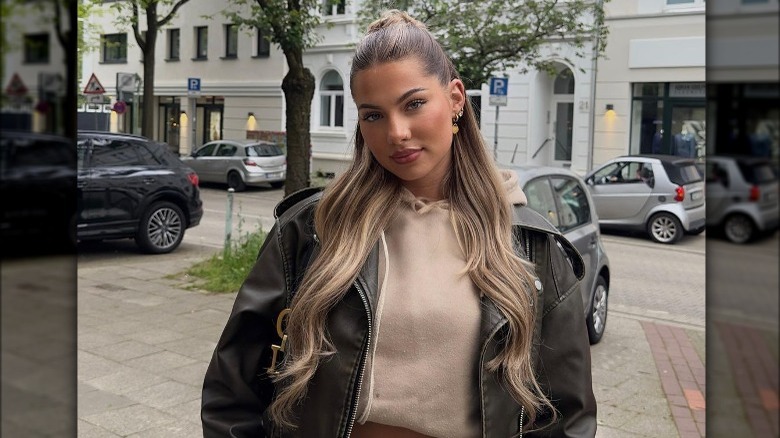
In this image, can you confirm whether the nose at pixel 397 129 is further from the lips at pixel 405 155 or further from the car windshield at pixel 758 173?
the car windshield at pixel 758 173

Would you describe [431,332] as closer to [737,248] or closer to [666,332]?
[737,248]

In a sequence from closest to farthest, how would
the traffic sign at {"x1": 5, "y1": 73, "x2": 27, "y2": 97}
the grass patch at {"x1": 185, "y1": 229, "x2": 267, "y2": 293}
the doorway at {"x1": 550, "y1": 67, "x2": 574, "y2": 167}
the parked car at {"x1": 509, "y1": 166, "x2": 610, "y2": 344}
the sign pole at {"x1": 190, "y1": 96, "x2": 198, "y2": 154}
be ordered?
the traffic sign at {"x1": 5, "y1": 73, "x2": 27, "y2": 97}
the parked car at {"x1": 509, "y1": 166, "x2": 610, "y2": 344}
the grass patch at {"x1": 185, "y1": 229, "x2": 267, "y2": 293}
the doorway at {"x1": 550, "y1": 67, "x2": 574, "y2": 167}
the sign pole at {"x1": 190, "y1": 96, "x2": 198, "y2": 154}

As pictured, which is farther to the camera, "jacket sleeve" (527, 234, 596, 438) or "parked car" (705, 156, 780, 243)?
"jacket sleeve" (527, 234, 596, 438)

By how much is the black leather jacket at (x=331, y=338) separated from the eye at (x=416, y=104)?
1.04 ft

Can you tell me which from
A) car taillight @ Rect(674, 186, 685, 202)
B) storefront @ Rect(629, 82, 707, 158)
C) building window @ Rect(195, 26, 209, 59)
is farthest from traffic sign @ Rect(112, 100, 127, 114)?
car taillight @ Rect(674, 186, 685, 202)

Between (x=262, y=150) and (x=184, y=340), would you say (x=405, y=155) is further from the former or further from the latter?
(x=262, y=150)

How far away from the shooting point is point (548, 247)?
6.12ft

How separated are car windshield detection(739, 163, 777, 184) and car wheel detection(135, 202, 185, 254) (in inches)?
467

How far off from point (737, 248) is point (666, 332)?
789cm

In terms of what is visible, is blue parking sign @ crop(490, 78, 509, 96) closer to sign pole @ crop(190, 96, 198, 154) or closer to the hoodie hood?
sign pole @ crop(190, 96, 198, 154)

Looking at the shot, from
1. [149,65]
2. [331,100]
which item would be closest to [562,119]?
[331,100]

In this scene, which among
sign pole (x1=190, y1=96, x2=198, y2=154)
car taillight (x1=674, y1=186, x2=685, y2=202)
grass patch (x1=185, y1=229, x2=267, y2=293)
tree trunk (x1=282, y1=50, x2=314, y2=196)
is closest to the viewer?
grass patch (x1=185, y1=229, x2=267, y2=293)

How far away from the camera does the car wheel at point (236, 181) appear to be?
2329 centimetres

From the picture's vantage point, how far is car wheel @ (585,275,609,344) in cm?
745
